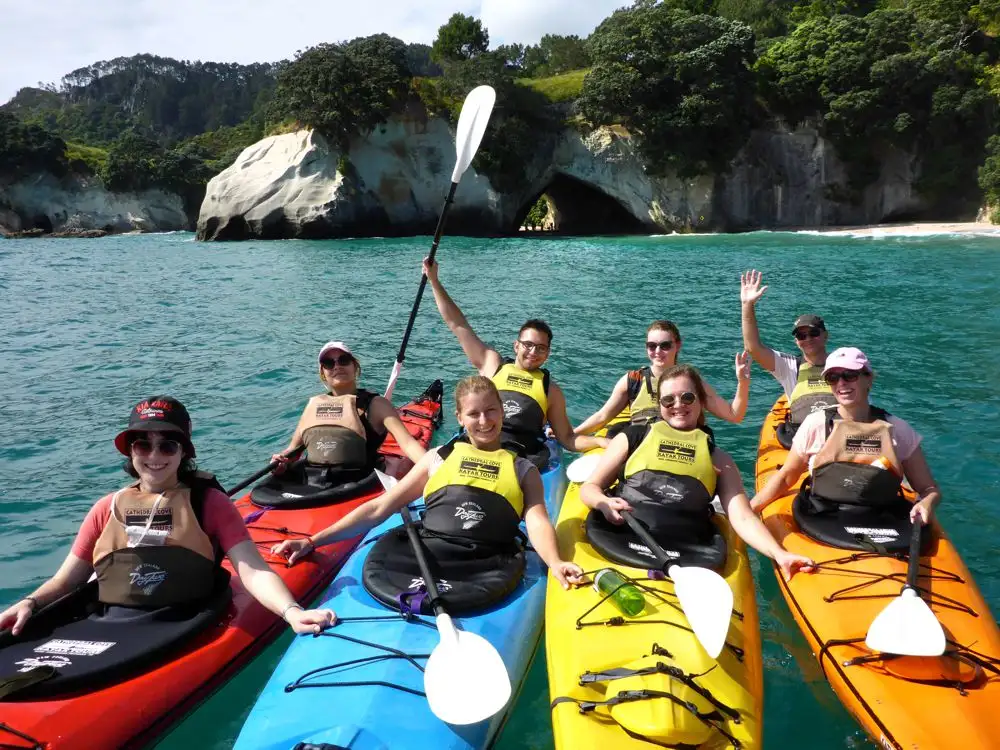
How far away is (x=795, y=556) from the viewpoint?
342 centimetres

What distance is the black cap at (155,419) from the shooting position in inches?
106

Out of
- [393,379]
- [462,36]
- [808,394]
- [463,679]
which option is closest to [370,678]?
[463,679]

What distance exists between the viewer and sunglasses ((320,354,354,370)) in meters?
4.67

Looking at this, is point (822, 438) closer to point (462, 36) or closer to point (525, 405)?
point (525, 405)

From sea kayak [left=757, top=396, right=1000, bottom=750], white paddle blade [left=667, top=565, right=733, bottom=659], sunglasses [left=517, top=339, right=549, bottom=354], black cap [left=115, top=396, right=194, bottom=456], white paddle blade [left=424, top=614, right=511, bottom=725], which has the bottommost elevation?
sea kayak [left=757, top=396, right=1000, bottom=750]

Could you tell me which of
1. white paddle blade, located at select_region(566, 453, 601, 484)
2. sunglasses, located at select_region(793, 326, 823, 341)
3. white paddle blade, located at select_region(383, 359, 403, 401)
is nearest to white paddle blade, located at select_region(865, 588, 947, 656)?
white paddle blade, located at select_region(566, 453, 601, 484)

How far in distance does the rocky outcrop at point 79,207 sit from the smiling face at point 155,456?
172ft

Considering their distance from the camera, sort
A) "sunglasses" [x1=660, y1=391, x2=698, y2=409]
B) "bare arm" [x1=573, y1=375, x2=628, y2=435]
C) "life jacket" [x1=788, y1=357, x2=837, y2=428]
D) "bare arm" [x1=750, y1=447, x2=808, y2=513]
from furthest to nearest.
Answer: "bare arm" [x1=573, y1=375, x2=628, y2=435] < "life jacket" [x1=788, y1=357, x2=837, y2=428] < "bare arm" [x1=750, y1=447, x2=808, y2=513] < "sunglasses" [x1=660, y1=391, x2=698, y2=409]

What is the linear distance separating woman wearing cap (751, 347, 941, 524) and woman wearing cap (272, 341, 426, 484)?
2591 mm

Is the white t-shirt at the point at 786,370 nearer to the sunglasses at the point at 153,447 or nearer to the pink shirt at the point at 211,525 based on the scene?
the pink shirt at the point at 211,525

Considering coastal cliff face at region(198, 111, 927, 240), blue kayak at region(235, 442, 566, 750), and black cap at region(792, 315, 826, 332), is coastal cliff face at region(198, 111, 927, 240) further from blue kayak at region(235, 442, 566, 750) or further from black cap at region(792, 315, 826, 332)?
blue kayak at region(235, 442, 566, 750)

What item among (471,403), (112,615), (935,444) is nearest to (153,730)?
(112,615)

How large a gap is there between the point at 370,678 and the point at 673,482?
1803 millimetres

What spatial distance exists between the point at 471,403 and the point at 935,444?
5.07 metres
